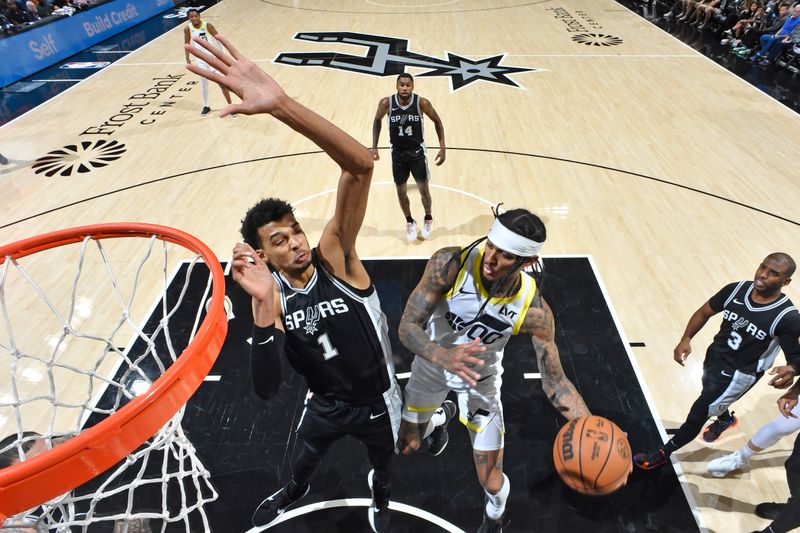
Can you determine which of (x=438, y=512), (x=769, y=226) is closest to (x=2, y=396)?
(x=438, y=512)

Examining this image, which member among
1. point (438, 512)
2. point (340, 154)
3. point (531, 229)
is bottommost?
point (438, 512)

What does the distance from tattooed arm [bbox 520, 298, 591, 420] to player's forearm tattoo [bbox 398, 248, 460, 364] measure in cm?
47

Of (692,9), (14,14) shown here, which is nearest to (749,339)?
(692,9)

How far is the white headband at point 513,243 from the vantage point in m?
2.38

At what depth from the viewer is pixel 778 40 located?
10758 millimetres

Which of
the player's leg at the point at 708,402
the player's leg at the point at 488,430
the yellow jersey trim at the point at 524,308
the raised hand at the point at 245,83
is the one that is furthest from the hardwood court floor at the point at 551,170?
the raised hand at the point at 245,83

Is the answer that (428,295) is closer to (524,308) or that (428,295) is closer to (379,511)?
(524,308)

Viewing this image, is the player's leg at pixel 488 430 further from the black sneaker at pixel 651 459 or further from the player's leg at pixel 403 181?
the player's leg at pixel 403 181

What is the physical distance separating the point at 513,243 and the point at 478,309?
18.6 inches

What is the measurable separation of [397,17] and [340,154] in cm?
1439

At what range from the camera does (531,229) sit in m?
2.39

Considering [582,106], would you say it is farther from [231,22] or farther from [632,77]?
[231,22]

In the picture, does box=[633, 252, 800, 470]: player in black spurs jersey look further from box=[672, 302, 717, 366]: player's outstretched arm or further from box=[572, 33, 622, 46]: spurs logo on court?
box=[572, 33, 622, 46]: spurs logo on court

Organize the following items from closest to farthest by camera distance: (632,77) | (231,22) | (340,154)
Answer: (340,154)
(632,77)
(231,22)
